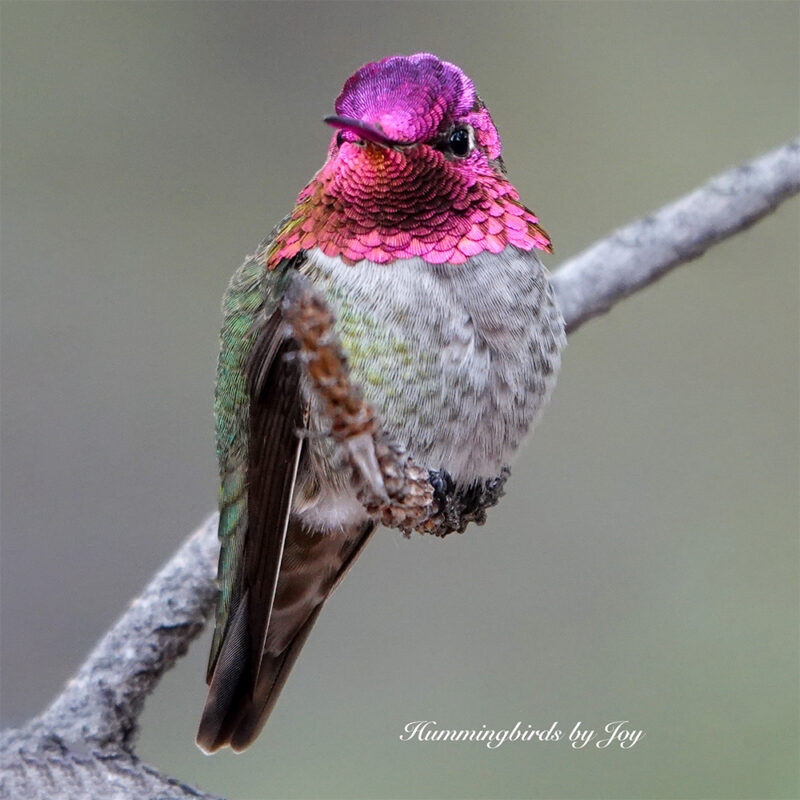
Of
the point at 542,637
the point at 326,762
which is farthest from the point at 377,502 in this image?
the point at 542,637

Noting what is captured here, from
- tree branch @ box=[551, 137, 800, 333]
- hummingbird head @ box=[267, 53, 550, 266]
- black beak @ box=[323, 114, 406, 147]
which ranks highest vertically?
tree branch @ box=[551, 137, 800, 333]

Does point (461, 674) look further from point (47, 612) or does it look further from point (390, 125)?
point (390, 125)

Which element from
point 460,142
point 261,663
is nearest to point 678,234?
point 460,142

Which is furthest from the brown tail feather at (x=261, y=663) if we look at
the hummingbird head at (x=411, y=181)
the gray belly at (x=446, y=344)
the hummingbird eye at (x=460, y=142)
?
the hummingbird eye at (x=460, y=142)

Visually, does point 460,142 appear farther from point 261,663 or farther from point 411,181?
point 261,663

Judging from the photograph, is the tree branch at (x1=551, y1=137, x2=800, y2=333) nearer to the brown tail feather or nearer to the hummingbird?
the hummingbird

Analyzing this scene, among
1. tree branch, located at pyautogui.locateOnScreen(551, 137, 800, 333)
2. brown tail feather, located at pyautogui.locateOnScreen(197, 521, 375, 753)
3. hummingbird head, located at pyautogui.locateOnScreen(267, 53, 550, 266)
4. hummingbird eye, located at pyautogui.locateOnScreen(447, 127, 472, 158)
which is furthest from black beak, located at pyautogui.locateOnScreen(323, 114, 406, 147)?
tree branch, located at pyautogui.locateOnScreen(551, 137, 800, 333)

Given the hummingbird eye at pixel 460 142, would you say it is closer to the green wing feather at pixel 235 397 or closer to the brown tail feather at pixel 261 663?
the green wing feather at pixel 235 397
